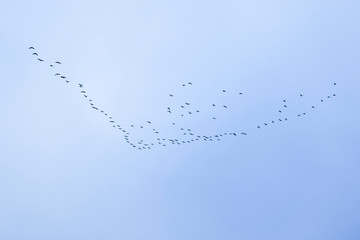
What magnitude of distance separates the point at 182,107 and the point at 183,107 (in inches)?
3.9

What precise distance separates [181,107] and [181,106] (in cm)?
10

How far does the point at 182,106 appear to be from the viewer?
40.3 meters

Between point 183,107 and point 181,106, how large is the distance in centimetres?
33

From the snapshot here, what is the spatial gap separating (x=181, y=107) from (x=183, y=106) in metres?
0.21

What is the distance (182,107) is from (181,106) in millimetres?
259

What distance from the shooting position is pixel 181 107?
40.4 meters

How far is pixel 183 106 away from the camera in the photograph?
40.4m

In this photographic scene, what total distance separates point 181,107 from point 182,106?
0.18 meters

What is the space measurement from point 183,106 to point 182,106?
16cm

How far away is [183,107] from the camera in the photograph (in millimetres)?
40188

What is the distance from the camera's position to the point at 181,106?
1592 inches

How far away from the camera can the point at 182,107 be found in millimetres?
40219
